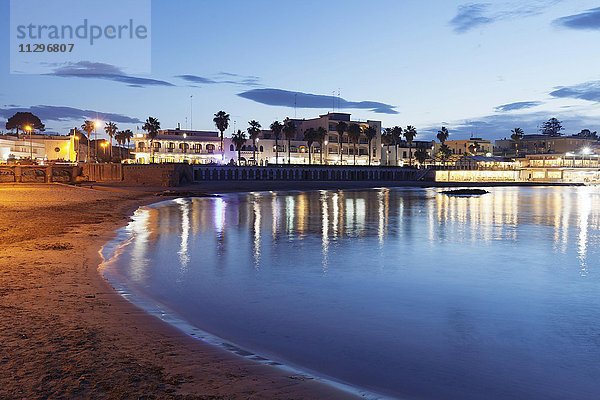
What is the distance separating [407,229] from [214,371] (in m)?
24.3

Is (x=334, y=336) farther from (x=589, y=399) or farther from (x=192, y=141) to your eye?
(x=192, y=141)

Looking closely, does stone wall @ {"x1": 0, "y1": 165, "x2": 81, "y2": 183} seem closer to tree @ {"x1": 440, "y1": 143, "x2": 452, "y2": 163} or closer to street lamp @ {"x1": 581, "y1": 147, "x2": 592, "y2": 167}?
tree @ {"x1": 440, "y1": 143, "x2": 452, "y2": 163}

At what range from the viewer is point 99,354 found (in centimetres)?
709

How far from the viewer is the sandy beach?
5.97m

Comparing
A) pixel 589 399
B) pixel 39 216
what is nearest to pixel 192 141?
pixel 39 216

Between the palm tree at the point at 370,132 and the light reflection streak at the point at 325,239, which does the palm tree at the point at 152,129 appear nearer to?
the palm tree at the point at 370,132

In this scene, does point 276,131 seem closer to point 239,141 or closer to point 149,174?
point 239,141

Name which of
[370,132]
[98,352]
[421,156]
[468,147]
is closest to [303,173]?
[370,132]

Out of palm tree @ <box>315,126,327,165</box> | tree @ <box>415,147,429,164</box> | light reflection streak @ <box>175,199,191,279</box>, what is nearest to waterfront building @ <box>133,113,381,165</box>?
palm tree @ <box>315,126,327,165</box>

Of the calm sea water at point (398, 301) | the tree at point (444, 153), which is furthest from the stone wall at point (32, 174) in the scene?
the tree at point (444, 153)

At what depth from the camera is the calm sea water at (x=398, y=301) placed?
7883mm

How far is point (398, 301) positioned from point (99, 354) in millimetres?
7780

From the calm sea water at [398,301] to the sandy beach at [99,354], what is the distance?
1.11 meters

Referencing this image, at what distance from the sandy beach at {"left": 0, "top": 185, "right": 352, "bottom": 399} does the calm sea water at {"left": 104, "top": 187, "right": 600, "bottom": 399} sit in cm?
111
